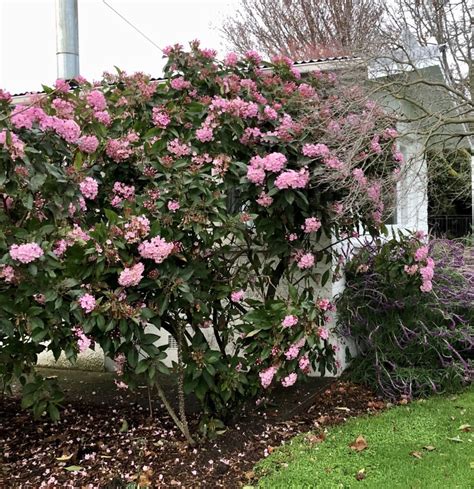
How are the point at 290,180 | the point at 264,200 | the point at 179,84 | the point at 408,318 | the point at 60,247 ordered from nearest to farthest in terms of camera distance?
the point at 60,247, the point at 290,180, the point at 264,200, the point at 179,84, the point at 408,318

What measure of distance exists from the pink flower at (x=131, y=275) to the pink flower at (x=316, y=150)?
6.17ft

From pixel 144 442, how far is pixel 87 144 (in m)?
2.32

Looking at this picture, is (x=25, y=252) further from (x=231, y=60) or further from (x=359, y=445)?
(x=231, y=60)

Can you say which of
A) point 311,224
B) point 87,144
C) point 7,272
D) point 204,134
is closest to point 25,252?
point 7,272

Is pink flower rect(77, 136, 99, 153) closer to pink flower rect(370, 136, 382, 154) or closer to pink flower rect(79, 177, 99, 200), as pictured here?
pink flower rect(79, 177, 99, 200)

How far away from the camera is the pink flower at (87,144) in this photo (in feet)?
13.1

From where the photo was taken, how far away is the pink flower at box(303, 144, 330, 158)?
4.65 metres

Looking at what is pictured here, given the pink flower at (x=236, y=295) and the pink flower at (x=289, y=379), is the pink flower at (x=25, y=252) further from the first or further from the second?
the pink flower at (x=289, y=379)

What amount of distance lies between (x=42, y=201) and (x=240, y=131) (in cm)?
177

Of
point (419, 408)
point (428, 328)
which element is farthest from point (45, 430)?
point (428, 328)

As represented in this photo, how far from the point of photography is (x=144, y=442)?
436 centimetres

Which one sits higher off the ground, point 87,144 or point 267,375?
point 87,144

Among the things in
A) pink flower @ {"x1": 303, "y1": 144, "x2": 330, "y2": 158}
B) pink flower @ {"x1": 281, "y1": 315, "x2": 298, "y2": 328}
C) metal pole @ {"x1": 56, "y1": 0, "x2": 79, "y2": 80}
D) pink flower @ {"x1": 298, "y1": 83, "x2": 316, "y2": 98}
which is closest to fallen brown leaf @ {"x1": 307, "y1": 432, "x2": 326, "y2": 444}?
pink flower @ {"x1": 281, "y1": 315, "x2": 298, "y2": 328}

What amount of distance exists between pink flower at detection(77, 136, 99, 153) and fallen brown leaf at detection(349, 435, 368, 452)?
117 inches
